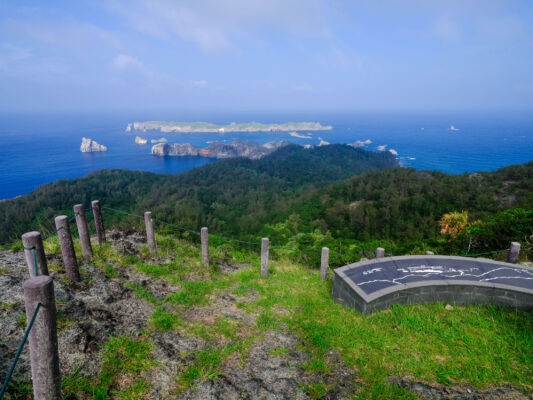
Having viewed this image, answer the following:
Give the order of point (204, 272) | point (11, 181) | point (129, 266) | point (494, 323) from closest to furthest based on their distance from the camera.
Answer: point (494, 323)
point (129, 266)
point (204, 272)
point (11, 181)

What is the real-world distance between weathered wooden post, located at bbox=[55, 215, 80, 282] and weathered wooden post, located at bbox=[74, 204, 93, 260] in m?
0.72

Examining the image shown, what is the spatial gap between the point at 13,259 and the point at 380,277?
29.6 ft

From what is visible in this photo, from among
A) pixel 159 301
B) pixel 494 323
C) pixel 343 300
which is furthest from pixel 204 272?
pixel 494 323

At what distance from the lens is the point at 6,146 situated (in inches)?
4897

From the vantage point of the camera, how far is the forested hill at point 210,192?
41.8 metres

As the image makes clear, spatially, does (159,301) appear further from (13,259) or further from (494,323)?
(494,323)

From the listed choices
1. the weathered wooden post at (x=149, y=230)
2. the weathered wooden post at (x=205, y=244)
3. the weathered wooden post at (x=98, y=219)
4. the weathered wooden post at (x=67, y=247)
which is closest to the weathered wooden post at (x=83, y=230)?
the weathered wooden post at (x=67, y=247)

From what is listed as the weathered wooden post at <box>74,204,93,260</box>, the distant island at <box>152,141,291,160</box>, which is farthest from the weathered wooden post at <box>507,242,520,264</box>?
the distant island at <box>152,141,291,160</box>

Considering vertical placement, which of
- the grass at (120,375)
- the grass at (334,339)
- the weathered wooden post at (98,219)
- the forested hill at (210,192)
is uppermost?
the weathered wooden post at (98,219)

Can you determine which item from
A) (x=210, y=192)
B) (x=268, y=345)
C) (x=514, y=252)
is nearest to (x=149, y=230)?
(x=268, y=345)

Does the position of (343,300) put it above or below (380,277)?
below

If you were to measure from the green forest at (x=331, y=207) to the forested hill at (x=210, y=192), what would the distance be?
0.29m

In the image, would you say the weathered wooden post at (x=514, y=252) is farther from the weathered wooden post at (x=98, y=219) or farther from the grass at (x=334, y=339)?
the weathered wooden post at (x=98, y=219)

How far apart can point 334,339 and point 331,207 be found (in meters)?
32.0
